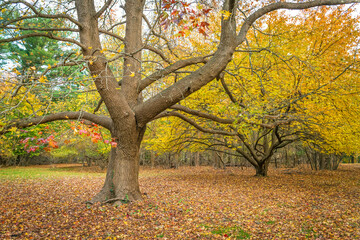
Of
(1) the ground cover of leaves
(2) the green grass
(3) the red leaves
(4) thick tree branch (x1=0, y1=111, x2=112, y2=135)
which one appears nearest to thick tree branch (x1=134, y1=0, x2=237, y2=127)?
(3) the red leaves

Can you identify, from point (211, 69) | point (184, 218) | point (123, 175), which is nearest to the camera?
point (211, 69)

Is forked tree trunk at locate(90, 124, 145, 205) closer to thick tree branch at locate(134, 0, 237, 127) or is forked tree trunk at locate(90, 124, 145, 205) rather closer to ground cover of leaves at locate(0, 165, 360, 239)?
ground cover of leaves at locate(0, 165, 360, 239)

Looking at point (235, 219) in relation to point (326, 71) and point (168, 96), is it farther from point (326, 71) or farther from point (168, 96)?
point (326, 71)

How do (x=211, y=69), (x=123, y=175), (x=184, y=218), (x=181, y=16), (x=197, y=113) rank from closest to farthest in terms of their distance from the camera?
(x=181, y=16), (x=211, y=69), (x=184, y=218), (x=123, y=175), (x=197, y=113)

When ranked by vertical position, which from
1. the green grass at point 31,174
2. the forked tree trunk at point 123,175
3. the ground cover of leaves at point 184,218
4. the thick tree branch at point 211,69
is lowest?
the green grass at point 31,174

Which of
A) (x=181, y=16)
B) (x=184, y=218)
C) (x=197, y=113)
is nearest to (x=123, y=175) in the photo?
(x=184, y=218)

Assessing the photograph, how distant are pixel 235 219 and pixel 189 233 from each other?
1.46 m

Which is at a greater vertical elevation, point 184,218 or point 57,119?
point 57,119

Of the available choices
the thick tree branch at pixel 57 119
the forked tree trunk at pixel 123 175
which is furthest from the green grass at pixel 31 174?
the forked tree trunk at pixel 123 175

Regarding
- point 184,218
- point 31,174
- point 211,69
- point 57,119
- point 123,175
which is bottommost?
point 31,174

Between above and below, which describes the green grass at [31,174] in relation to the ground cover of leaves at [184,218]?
below

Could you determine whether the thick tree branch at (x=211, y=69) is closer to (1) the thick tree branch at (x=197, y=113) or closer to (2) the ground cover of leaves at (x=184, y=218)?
(1) the thick tree branch at (x=197, y=113)

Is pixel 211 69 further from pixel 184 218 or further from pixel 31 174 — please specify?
Result: pixel 31 174

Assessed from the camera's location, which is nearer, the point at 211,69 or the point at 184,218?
the point at 211,69
